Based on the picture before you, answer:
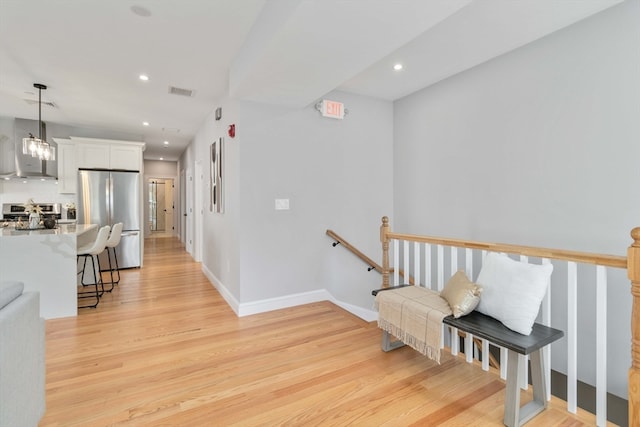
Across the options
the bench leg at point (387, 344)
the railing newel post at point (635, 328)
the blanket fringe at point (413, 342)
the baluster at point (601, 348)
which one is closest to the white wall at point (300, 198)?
the bench leg at point (387, 344)

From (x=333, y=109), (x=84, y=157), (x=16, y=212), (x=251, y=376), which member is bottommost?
(x=251, y=376)

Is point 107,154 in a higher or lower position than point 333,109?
lower

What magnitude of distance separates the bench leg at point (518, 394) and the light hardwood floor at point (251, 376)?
51 mm

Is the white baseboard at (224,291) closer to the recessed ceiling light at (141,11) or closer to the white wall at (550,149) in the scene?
the white wall at (550,149)

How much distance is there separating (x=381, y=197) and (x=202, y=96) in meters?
2.81

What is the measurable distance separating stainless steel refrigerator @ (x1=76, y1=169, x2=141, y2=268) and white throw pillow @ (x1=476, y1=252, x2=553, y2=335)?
5.68 metres

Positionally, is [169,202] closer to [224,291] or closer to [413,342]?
[224,291]

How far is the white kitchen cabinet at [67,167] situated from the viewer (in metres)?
5.26

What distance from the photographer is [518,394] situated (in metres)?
1.63

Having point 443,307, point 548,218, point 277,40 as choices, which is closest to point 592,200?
point 548,218

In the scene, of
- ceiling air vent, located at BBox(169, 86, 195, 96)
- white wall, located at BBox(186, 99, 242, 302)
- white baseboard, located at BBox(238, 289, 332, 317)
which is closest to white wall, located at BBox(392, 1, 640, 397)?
white baseboard, located at BBox(238, 289, 332, 317)

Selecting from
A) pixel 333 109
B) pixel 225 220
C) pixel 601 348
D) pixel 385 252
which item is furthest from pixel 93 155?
pixel 601 348

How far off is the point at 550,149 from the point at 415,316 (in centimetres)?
206

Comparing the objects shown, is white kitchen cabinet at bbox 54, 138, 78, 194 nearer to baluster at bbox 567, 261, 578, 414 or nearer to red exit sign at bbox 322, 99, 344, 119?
red exit sign at bbox 322, 99, 344, 119
